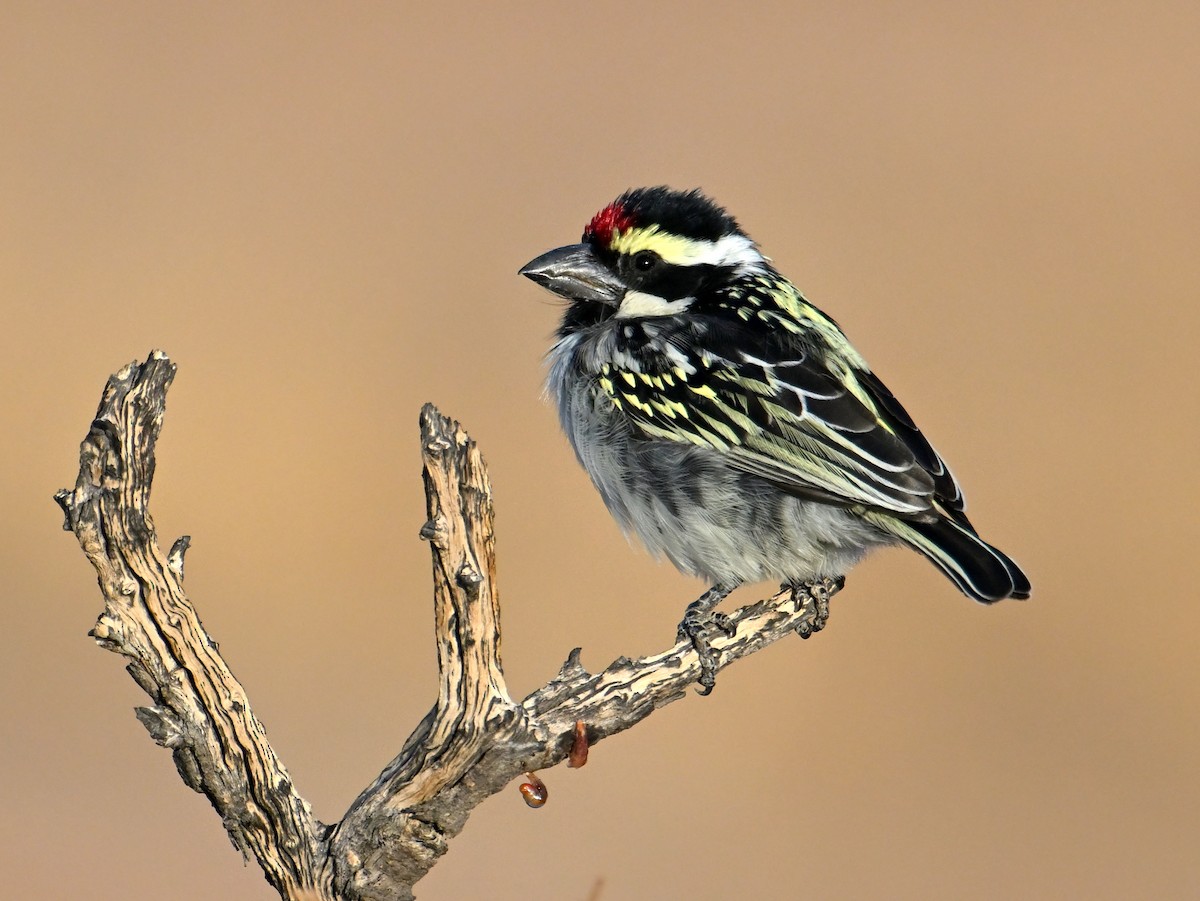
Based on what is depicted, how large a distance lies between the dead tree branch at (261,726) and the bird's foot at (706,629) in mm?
431

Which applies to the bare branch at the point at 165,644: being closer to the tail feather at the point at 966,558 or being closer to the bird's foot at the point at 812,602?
the bird's foot at the point at 812,602

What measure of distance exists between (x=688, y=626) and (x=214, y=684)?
1.32m

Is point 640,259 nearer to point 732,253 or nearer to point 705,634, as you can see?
point 732,253

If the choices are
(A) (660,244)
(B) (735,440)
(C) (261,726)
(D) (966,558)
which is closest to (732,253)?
(A) (660,244)

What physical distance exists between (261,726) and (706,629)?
119 centimetres

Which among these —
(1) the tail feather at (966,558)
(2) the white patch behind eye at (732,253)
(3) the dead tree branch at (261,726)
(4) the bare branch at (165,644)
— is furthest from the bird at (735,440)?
(4) the bare branch at (165,644)

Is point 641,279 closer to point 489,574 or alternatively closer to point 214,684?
point 489,574

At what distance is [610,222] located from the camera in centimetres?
384

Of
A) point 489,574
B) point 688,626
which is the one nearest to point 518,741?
point 489,574

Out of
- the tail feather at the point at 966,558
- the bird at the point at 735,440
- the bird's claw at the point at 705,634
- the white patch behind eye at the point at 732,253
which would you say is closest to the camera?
the bird's claw at the point at 705,634

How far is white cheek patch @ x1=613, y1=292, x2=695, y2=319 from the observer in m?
3.89

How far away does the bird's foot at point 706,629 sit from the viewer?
2670mm

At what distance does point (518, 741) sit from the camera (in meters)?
2.20

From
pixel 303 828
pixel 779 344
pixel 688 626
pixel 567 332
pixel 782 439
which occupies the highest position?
pixel 567 332
